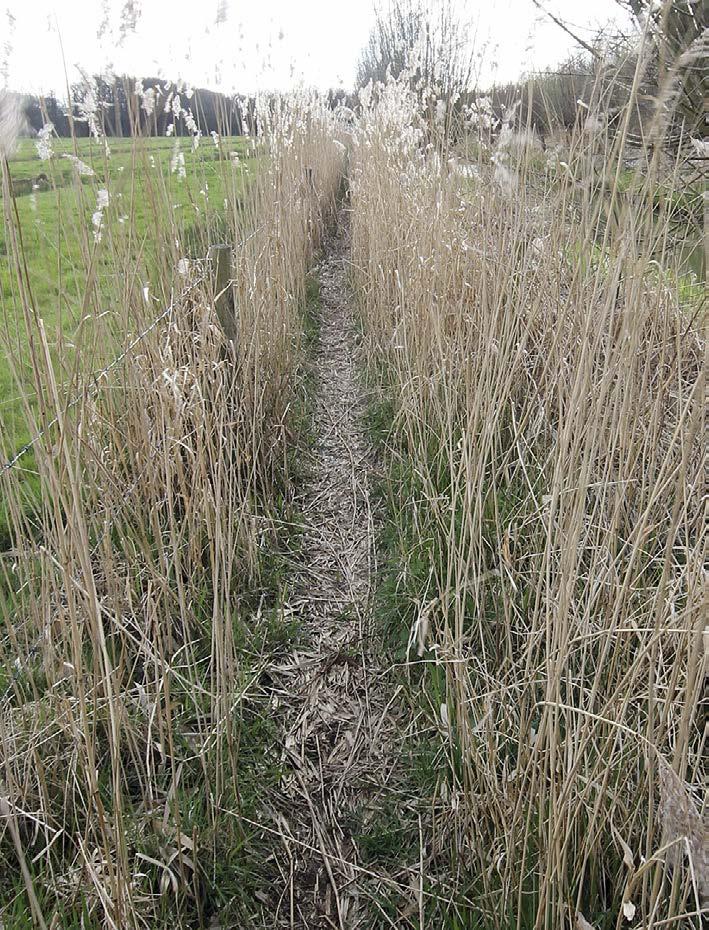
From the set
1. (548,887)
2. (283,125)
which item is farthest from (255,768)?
(283,125)

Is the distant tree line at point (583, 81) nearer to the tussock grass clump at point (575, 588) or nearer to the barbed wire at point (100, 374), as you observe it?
the tussock grass clump at point (575, 588)

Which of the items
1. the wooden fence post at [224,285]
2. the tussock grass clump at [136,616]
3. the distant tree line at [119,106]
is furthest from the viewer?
the wooden fence post at [224,285]

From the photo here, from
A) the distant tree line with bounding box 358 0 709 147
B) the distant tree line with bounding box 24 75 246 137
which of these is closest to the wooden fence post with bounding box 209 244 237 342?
the distant tree line with bounding box 24 75 246 137

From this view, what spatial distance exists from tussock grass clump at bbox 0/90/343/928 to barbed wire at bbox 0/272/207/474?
0.03ft

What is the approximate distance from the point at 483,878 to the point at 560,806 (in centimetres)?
29

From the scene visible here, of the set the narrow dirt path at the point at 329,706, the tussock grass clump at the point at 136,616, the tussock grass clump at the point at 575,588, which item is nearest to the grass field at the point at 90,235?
the tussock grass clump at the point at 136,616

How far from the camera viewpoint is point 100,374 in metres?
1.07

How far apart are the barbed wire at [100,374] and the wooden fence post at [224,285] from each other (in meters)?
0.12

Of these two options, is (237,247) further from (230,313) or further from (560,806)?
(560,806)

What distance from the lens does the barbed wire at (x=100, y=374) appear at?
833 millimetres

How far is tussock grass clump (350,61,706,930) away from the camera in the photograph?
73 cm

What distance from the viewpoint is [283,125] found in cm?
314

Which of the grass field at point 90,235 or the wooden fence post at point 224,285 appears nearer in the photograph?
the grass field at point 90,235

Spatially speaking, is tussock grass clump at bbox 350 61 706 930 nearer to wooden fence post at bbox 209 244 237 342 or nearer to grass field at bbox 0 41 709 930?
grass field at bbox 0 41 709 930
